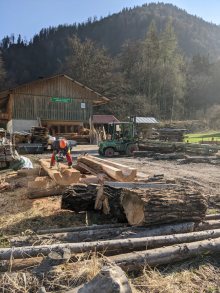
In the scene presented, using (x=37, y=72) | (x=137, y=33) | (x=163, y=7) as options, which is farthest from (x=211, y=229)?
(x=163, y=7)

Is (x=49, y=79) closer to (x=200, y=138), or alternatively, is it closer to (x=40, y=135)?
(x=40, y=135)

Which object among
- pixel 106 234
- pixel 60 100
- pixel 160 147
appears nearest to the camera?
pixel 106 234

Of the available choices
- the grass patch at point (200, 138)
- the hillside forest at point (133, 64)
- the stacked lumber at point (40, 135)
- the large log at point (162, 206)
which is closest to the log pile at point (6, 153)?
the large log at point (162, 206)

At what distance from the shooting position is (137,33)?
5032 inches

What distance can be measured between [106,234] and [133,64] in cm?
7325

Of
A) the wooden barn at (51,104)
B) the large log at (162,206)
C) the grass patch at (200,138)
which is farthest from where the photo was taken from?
the grass patch at (200,138)

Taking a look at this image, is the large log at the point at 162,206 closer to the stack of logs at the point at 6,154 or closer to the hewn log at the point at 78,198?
the hewn log at the point at 78,198

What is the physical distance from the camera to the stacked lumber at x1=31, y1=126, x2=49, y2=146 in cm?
2666

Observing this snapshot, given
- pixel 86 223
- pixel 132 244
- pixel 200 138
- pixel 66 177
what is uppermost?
pixel 66 177

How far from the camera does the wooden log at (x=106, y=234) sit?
5027mm

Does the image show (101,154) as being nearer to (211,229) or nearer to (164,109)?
(211,229)

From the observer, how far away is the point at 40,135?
27016 millimetres

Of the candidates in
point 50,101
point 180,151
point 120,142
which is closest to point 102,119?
point 50,101

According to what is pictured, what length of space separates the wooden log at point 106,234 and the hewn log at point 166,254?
45 cm
